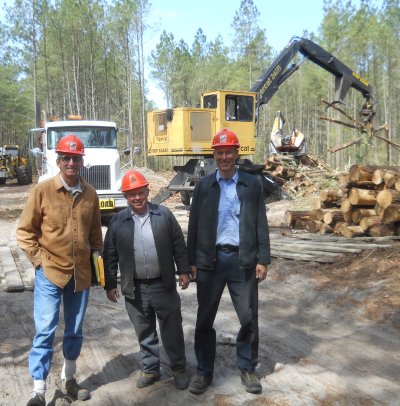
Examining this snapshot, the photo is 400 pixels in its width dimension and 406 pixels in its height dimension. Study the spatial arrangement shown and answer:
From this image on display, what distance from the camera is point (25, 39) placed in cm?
3731

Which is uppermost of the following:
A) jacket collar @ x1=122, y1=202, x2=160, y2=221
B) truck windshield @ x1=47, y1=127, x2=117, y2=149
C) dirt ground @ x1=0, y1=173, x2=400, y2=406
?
truck windshield @ x1=47, y1=127, x2=117, y2=149

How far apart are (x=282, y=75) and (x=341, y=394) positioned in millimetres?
14435

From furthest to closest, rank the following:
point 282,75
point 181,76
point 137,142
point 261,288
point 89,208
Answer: point 137,142, point 181,76, point 282,75, point 261,288, point 89,208

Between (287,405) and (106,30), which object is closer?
(287,405)

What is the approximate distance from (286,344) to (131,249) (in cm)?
220

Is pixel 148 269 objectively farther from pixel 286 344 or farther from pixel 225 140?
pixel 286 344

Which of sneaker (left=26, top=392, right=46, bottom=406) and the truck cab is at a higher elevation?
the truck cab

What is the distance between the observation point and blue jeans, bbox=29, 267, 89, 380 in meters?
3.55

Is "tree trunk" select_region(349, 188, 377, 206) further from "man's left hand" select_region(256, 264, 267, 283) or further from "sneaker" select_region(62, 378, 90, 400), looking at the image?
"sneaker" select_region(62, 378, 90, 400)

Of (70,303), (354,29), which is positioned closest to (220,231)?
(70,303)

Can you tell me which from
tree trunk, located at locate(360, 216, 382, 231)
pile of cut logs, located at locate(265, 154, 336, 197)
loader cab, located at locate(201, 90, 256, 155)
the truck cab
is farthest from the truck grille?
pile of cut logs, located at locate(265, 154, 336, 197)

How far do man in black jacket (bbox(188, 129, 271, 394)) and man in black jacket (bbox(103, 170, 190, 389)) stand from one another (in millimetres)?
192

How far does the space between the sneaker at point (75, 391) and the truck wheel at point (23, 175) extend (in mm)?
27836

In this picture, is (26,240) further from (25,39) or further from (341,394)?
(25,39)
